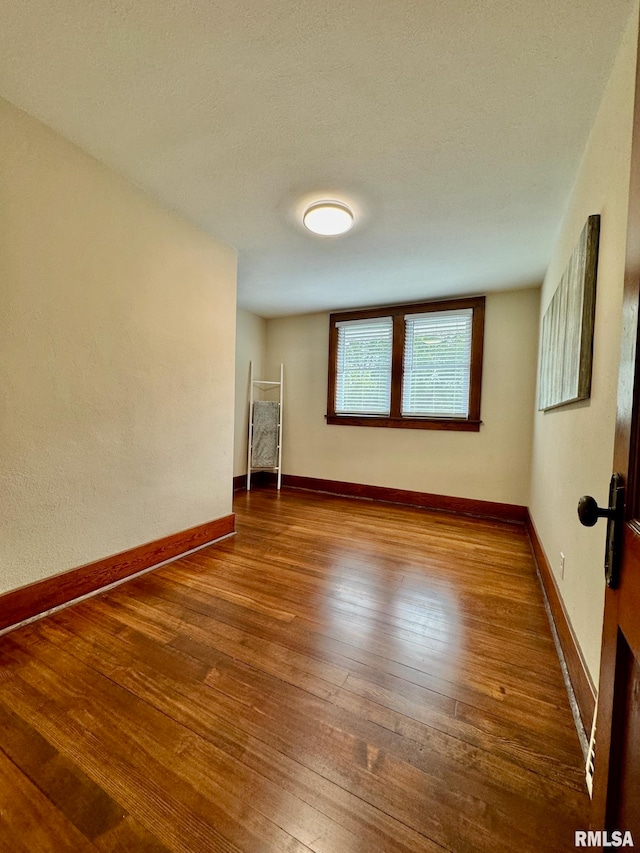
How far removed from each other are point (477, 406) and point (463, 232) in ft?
5.84

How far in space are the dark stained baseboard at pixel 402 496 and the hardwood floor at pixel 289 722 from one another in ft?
4.92

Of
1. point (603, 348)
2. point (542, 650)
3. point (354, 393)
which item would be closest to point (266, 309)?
point (354, 393)

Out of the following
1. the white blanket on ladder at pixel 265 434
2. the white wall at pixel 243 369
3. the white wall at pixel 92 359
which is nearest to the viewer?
the white wall at pixel 92 359

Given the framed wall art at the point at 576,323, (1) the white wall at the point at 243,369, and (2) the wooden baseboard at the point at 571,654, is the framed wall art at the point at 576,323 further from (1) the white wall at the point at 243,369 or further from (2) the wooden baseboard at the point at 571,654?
→ (1) the white wall at the point at 243,369

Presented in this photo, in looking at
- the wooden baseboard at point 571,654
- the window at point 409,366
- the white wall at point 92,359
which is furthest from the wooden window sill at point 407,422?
the white wall at point 92,359

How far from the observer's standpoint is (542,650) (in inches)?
59.3

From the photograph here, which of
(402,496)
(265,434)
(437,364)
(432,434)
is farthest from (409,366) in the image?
(265,434)

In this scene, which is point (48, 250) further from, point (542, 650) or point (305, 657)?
point (542, 650)

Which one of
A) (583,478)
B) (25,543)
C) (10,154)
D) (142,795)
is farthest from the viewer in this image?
(25,543)

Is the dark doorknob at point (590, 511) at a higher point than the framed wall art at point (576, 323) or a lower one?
lower

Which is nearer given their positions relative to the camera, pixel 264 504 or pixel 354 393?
pixel 264 504

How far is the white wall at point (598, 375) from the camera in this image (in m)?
1.07

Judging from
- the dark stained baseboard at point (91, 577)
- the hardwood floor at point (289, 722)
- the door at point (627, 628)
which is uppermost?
the door at point (627, 628)

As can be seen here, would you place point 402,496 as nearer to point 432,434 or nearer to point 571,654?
point 432,434
